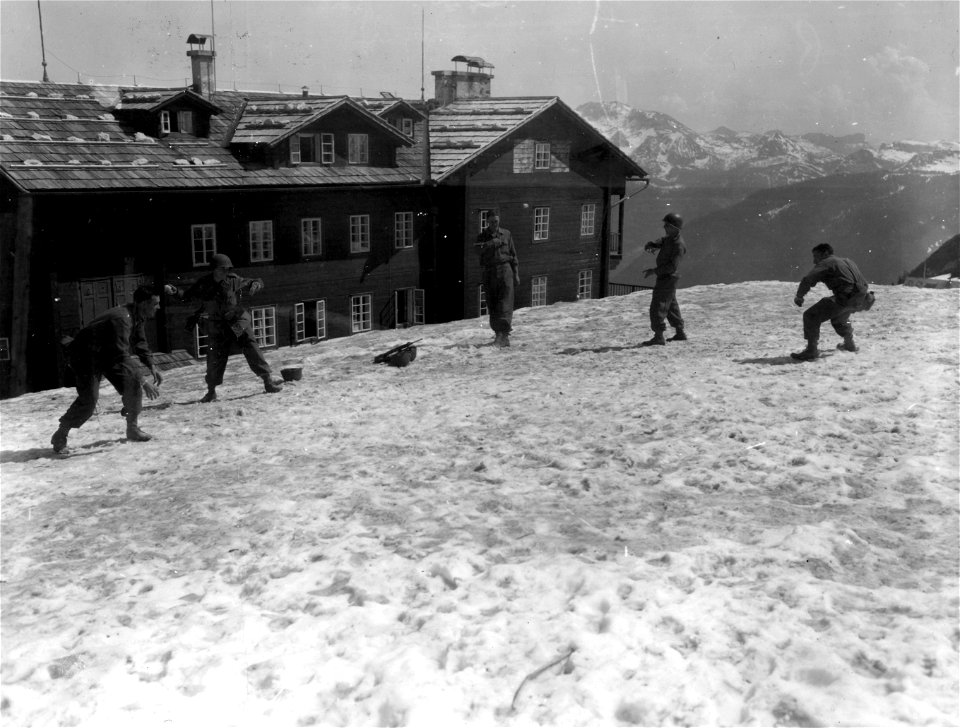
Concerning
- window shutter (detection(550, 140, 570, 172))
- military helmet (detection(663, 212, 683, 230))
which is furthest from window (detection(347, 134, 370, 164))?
military helmet (detection(663, 212, 683, 230))

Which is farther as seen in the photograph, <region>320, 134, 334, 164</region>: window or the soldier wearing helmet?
<region>320, 134, 334, 164</region>: window

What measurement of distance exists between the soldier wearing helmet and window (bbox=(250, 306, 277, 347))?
55.6ft

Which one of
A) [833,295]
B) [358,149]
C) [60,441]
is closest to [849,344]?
[833,295]

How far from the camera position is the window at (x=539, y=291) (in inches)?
1501

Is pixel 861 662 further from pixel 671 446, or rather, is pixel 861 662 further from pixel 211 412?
pixel 211 412

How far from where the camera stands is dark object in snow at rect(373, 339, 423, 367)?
16875mm

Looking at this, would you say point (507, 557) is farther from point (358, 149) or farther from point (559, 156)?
point (559, 156)

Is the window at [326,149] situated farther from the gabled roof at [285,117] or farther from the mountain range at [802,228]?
the mountain range at [802,228]

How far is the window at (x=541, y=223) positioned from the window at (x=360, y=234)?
805 cm

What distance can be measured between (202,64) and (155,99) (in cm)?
721

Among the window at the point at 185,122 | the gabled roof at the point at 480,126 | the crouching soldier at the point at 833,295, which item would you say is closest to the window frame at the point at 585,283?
the gabled roof at the point at 480,126


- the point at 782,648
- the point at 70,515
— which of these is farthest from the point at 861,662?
the point at 70,515

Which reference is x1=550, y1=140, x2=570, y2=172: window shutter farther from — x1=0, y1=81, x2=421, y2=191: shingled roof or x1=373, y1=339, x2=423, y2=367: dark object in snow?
x1=373, y1=339, x2=423, y2=367: dark object in snow

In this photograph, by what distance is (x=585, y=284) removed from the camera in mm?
40938
